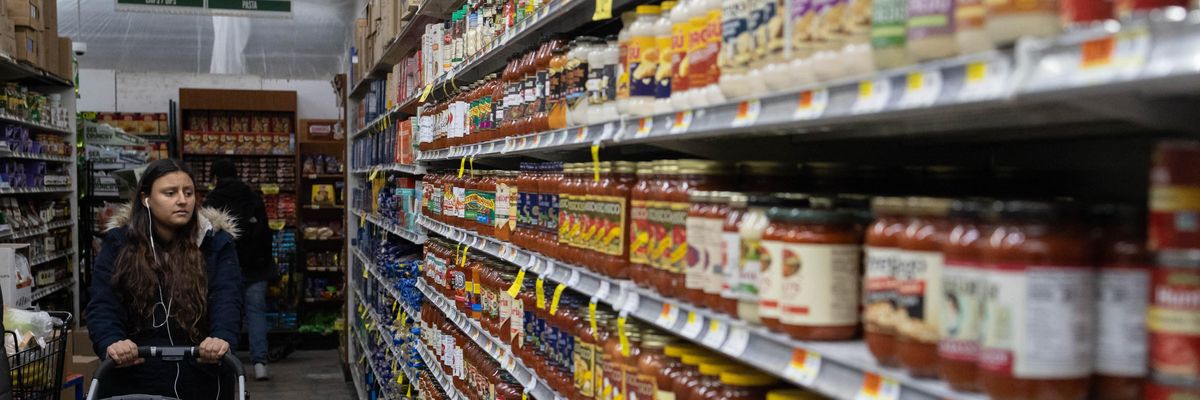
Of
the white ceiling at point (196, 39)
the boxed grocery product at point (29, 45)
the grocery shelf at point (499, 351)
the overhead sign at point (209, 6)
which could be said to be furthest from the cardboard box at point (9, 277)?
the white ceiling at point (196, 39)

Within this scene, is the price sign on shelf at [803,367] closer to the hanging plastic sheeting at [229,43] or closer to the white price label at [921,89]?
the white price label at [921,89]

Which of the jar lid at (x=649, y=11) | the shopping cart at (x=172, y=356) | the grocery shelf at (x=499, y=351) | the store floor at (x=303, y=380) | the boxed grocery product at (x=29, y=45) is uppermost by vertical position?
the boxed grocery product at (x=29, y=45)

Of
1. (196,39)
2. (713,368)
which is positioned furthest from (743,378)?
(196,39)

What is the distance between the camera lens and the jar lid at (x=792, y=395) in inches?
62.8

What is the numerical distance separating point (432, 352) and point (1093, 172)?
3520 millimetres

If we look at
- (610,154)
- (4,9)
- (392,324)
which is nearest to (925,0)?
(610,154)

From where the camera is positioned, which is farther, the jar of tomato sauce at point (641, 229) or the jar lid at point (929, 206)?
the jar of tomato sauce at point (641, 229)

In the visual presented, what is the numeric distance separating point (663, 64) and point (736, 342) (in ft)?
1.98

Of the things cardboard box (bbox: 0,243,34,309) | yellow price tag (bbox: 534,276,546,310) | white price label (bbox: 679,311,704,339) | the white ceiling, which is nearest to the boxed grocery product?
cardboard box (bbox: 0,243,34,309)

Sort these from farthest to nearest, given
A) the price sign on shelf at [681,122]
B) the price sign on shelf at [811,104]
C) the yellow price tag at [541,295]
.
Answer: the yellow price tag at [541,295] → the price sign on shelf at [681,122] → the price sign on shelf at [811,104]

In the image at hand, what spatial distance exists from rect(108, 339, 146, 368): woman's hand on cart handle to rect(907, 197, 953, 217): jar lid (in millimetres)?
3037

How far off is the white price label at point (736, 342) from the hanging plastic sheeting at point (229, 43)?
1147cm

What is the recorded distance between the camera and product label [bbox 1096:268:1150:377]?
101 cm

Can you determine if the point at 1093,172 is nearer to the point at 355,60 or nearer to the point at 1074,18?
the point at 1074,18
